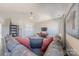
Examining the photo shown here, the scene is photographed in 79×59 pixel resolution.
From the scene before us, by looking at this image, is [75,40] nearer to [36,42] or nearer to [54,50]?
[54,50]

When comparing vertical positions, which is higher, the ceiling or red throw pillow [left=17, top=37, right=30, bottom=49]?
the ceiling

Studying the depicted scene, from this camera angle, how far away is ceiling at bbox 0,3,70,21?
162cm

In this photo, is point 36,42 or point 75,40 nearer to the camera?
point 75,40

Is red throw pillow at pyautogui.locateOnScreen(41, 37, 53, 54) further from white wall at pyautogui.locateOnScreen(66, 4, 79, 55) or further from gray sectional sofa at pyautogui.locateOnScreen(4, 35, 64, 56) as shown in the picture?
white wall at pyautogui.locateOnScreen(66, 4, 79, 55)

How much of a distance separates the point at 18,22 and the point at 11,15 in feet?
0.40

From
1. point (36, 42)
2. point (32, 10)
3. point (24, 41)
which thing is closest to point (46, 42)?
point (36, 42)

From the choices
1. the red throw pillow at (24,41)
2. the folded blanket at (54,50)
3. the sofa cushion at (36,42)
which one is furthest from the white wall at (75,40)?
the red throw pillow at (24,41)

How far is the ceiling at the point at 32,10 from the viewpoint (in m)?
1.62

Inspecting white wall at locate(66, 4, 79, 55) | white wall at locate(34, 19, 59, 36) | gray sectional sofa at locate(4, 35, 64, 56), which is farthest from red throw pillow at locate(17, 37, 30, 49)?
white wall at locate(66, 4, 79, 55)

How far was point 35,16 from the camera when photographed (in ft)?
5.43

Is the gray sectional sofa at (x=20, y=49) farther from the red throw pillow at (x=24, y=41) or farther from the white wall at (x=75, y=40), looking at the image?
the white wall at (x=75, y=40)

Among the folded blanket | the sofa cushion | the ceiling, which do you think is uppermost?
the ceiling

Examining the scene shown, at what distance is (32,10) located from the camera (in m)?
1.63

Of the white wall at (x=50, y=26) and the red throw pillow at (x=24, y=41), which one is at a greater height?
the white wall at (x=50, y=26)
